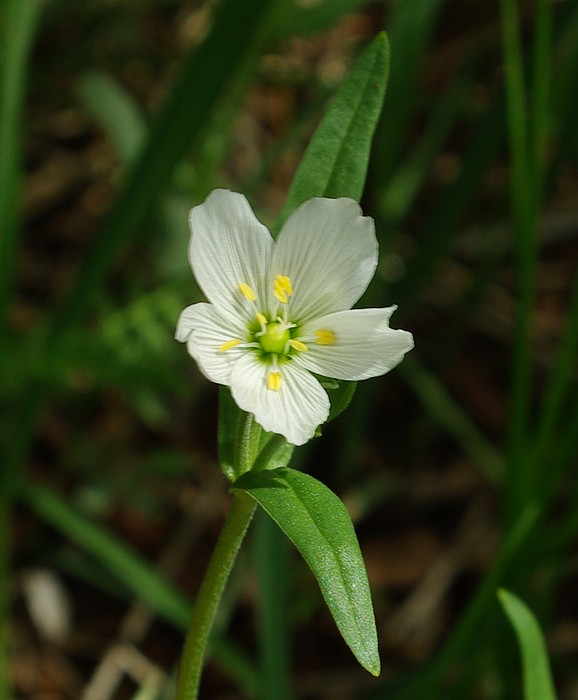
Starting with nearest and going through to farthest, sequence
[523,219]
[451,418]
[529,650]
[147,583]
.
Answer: [529,650]
[523,219]
[147,583]
[451,418]

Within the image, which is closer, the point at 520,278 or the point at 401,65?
the point at 520,278

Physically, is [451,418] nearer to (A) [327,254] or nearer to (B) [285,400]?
(A) [327,254]

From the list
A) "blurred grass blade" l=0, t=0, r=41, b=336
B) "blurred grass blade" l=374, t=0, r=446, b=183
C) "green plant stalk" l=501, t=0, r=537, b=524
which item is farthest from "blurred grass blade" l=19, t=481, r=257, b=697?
"blurred grass blade" l=374, t=0, r=446, b=183

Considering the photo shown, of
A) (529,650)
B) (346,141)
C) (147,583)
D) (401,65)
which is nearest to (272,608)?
(147,583)

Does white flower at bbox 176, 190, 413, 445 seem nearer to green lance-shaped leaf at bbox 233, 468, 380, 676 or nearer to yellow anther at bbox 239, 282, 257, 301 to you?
yellow anther at bbox 239, 282, 257, 301

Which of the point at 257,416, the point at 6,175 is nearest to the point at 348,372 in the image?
the point at 257,416

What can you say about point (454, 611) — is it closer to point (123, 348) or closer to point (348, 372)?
point (123, 348)

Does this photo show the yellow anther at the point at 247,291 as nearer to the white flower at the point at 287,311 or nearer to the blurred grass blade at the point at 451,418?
the white flower at the point at 287,311
